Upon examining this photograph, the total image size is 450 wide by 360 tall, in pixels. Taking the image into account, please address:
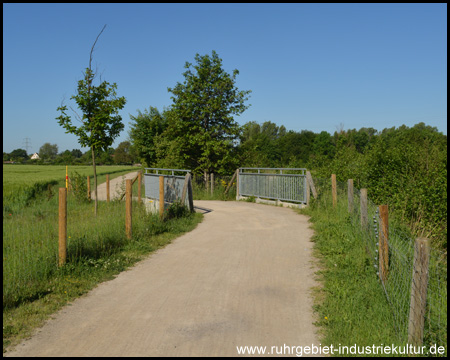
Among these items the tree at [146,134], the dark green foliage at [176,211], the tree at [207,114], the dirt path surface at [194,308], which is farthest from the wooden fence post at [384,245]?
the tree at [146,134]

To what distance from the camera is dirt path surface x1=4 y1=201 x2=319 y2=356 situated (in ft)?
13.9

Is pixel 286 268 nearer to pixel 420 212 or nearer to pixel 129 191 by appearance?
pixel 129 191

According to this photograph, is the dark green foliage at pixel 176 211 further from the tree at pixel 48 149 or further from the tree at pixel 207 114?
the tree at pixel 48 149

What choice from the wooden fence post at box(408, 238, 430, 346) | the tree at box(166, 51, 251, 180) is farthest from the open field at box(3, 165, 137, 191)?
the wooden fence post at box(408, 238, 430, 346)

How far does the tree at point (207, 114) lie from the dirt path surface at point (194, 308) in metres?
15.1

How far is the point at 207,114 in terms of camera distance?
24.3m

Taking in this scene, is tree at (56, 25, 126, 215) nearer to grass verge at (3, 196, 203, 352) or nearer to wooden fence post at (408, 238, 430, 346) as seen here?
grass verge at (3, 196, 203, 352)

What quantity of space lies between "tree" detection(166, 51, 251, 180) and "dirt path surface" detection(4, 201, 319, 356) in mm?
15085

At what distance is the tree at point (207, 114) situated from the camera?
23.8m

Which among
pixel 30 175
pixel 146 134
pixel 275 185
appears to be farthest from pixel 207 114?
pixel 30 175

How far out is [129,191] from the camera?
9.66m

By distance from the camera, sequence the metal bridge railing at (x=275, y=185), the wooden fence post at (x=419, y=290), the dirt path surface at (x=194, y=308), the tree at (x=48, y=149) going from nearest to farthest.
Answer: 1. the wooden fence post at (x=419, y=290)
2. the dirt path surface at (x=194, y=308)
3. the metal bridge railing at (x=275, y=185)
4. the tree at (x=48, y=149)

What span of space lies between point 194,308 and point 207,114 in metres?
19.9

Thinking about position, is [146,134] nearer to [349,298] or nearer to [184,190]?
[184,190]
